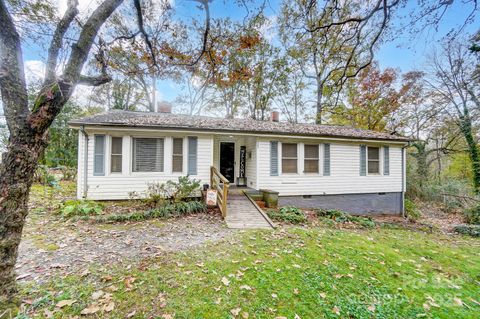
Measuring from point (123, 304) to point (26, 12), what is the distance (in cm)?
568

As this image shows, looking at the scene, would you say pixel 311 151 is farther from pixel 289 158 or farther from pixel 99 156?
pixel 99 156

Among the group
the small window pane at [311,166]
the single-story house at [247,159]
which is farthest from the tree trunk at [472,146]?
the small window pane at [311,166]

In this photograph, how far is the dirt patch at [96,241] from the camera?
3656 millimetres

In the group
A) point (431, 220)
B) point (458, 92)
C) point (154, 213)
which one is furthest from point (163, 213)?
point (458, 92)

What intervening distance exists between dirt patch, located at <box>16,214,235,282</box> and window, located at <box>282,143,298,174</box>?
14.3 feet

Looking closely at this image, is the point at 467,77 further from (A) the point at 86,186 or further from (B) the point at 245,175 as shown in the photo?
(A) the point at 86,186

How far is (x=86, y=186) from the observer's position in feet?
25.3

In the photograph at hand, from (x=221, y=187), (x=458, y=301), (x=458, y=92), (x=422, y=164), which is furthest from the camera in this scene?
(x=422, y=164)

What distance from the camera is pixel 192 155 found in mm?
8703

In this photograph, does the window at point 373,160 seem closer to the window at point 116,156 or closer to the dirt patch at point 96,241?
the dirt patch at point 96,241

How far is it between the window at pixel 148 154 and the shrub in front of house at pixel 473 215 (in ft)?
46.6

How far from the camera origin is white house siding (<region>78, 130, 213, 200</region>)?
25.7 feet

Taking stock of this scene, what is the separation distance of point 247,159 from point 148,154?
471 centimetres

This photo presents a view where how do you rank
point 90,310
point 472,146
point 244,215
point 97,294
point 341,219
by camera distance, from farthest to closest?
point 472,146, point 341,219, point 244,215, point 97,294, point 90,310
